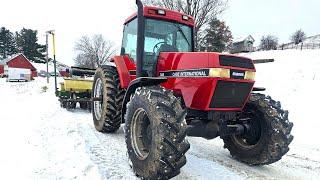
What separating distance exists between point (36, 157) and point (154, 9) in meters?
3.46

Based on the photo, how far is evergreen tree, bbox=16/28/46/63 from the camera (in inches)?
3622

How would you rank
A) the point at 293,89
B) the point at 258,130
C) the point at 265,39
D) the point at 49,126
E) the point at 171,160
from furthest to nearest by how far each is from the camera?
the point at 265,39 < the point at 293,89 < the point at 49,126 < the point at 258,130 < the point at 171,160

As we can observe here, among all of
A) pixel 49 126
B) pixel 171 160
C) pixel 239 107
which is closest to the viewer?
pixel 171 160

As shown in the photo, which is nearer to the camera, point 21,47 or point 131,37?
point 131,37

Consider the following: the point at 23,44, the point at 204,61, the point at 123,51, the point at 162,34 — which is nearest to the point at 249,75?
the point at 204,61

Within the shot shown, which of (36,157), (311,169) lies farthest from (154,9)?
(311,169)

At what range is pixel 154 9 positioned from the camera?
6.86 meters

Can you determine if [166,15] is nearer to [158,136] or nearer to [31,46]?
[158,136]

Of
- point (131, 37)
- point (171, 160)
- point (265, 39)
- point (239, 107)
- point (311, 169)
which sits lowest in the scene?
point (311, 169)

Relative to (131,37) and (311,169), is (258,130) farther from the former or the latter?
(131,37)

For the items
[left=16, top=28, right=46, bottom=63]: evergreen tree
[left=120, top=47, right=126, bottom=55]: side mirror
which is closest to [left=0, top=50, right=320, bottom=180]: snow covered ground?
[left=120, top=47, right=126, bottom=55]: side mirror

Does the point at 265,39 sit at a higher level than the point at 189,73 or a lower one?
higher

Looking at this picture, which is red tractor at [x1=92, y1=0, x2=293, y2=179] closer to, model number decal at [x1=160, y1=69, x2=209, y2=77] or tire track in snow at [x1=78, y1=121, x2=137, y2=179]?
model number decal at [x1=160, y1=69, x2=209, y2=77]

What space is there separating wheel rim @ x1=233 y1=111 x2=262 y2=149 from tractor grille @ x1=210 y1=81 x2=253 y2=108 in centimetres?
65
